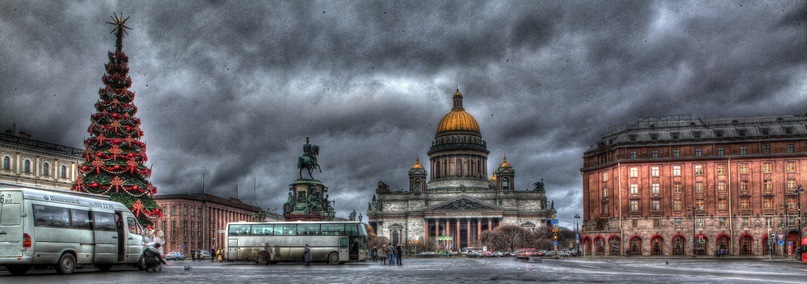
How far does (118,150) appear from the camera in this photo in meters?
55.4

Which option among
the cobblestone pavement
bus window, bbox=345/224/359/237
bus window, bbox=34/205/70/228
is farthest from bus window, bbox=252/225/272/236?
→ bus window, bbox=34/205/70/228

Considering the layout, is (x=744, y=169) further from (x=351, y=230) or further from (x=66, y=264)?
(x=66, y=264)

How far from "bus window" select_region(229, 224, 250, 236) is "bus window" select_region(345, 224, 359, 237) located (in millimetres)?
7034

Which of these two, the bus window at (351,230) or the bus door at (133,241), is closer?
the bus door at (133,241)

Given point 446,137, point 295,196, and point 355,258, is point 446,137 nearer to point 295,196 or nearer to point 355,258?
point 295,196

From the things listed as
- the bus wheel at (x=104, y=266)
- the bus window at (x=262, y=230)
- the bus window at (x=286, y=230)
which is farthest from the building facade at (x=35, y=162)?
the bus wheel at (x=104, y=266)

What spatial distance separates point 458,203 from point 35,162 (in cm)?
10386

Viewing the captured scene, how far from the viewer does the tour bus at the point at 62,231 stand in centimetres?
2819

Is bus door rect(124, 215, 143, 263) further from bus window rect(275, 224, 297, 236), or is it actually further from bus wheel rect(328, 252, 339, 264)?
bus window rect(275, 224, 297, 236)

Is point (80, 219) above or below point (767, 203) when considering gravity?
below

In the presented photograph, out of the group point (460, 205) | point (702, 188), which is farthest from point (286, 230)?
point (460, 205)

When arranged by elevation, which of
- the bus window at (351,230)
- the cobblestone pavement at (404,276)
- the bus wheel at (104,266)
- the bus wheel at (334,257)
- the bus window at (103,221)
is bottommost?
the bus wheel at (334,257)

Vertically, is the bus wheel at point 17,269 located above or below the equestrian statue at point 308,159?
below

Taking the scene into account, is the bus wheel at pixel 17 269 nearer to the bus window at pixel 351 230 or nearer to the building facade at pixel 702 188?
the bus window at pixel 351 230
